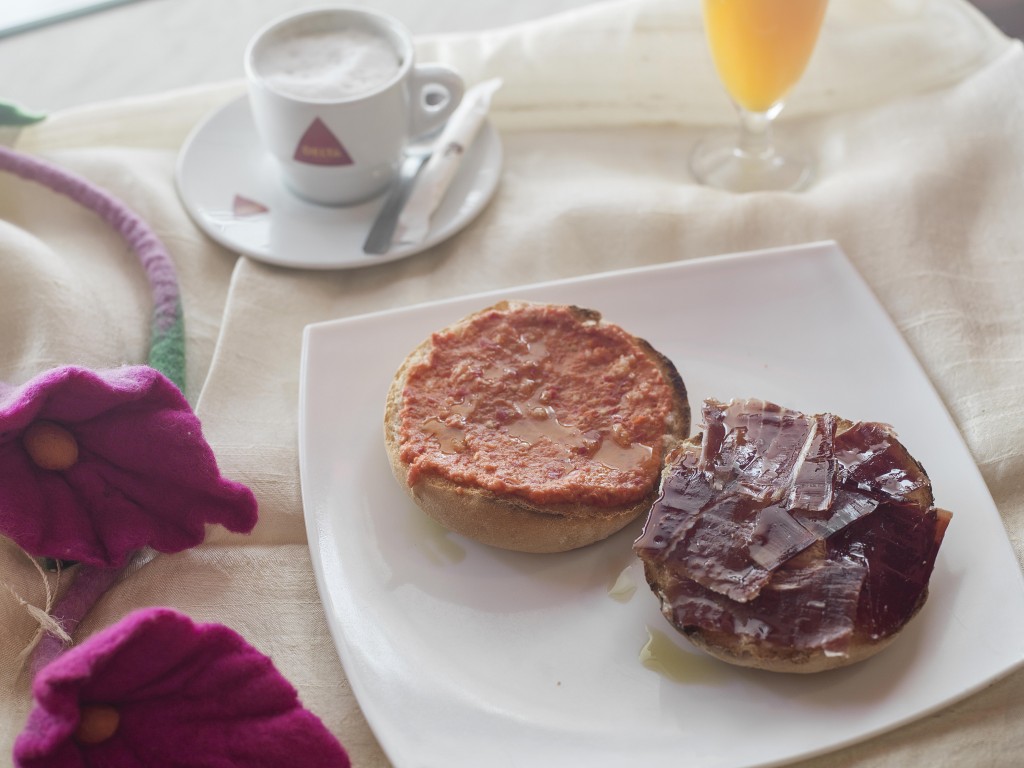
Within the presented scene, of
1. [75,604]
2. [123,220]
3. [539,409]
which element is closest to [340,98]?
[123,220]

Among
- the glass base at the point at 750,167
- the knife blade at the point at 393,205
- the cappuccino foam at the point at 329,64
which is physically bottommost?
the glass base at the point at 750,167

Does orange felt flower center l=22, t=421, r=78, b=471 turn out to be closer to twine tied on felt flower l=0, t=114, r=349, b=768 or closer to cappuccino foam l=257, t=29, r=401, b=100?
twine tied on felt flower l=0, t=114, r=349, b=768

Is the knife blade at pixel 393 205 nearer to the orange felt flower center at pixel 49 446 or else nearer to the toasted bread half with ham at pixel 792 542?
the orange felt flower center at pixel 49 446

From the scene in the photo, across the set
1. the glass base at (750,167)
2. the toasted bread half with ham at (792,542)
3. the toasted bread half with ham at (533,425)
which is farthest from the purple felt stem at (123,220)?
the glass base at (750,167)

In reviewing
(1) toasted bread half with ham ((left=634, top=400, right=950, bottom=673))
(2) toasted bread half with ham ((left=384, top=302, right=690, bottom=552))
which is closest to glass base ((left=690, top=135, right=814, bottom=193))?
(2) toasted bread half with ham ((left=384, top=302, right=690, bottom=552))

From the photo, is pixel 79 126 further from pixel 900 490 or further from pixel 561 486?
pixel 900 490

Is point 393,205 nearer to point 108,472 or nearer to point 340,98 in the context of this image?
point 340,98
